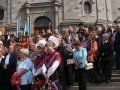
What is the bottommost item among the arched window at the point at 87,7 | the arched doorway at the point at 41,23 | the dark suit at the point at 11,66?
the dark suit at the point at 11,66

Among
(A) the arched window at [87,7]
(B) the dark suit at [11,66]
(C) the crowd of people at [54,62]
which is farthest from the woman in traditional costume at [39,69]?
(A) the arched window at [87,7]

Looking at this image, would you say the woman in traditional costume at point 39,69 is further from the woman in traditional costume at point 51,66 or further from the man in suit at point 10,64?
the man in suit at point 10,64

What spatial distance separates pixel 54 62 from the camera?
6176 millimetres

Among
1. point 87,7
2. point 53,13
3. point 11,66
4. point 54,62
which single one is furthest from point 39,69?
point 87,7

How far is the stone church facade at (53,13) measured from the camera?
25725 mm

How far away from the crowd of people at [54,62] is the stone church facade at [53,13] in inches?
568

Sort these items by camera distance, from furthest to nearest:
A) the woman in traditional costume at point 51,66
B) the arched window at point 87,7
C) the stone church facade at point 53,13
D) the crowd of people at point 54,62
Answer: the arched window at point 87,7, the stone church facade at point 53,13, the crowd of people at point 54,62, the woman in traditional costume at point 51,66

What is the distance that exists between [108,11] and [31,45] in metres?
21.3

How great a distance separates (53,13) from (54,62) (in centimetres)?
2047

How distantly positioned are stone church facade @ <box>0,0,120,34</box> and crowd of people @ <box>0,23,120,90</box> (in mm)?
14427

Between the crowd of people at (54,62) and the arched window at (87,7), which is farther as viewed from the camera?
the arched window at (87,7)

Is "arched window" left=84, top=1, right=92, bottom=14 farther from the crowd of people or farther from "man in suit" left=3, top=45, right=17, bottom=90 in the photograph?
"man in suit" left=3, top=45, right=17, bottom=90

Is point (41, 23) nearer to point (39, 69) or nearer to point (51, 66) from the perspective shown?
point (39, 69)

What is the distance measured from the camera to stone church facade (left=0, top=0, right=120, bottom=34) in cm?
2573
